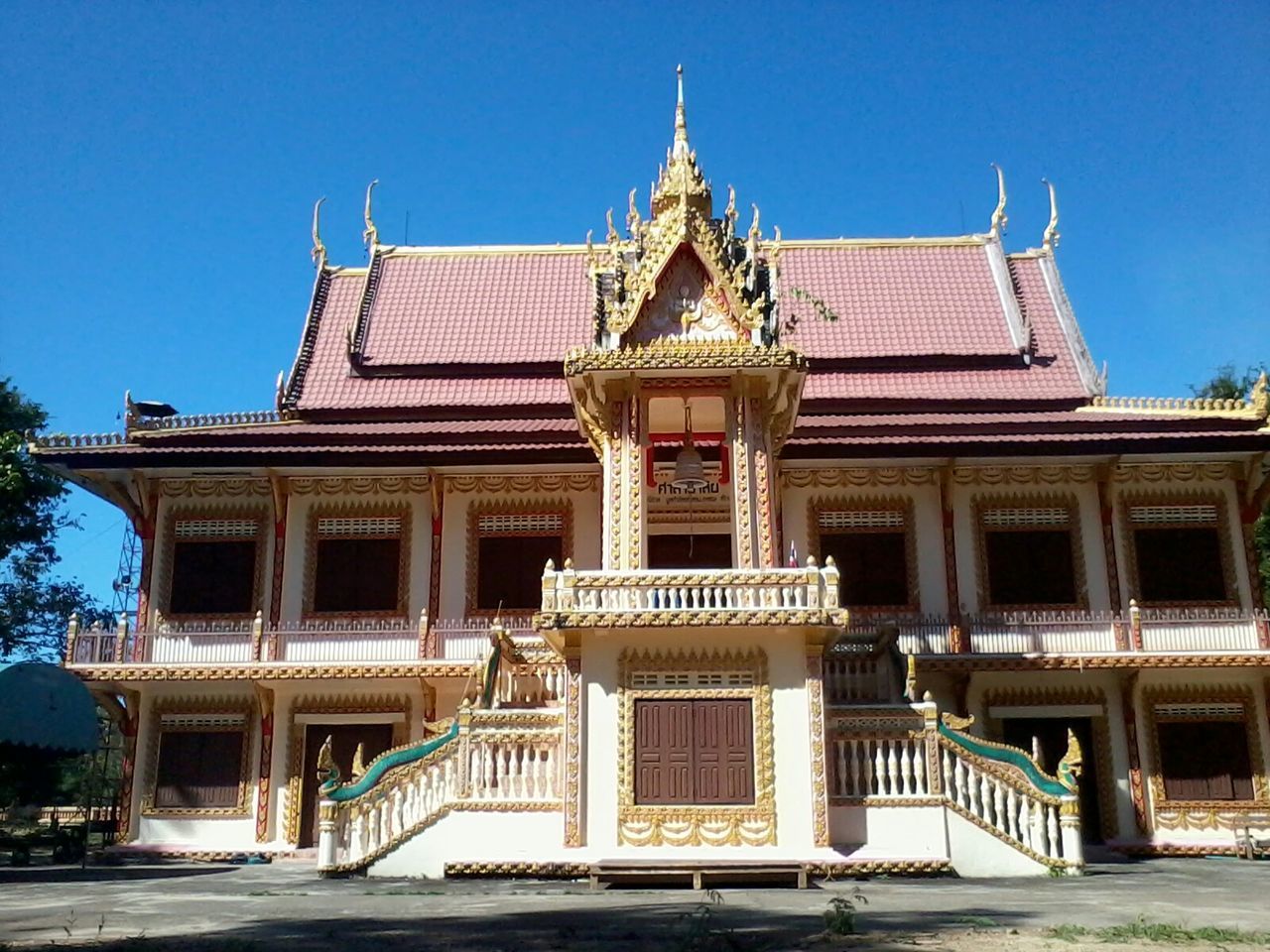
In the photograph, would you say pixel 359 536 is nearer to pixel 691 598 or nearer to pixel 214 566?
pixel 214 566

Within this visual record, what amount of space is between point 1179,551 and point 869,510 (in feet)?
16.8

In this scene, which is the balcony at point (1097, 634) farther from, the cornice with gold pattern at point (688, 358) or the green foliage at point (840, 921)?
the green foliage at point (840, 921)

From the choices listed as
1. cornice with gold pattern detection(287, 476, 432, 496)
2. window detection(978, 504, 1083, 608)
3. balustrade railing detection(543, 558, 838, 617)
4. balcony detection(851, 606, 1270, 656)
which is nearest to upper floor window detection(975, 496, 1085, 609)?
window detection(978, 504, 1083, 608)

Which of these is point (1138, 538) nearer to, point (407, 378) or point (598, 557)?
point (598, 557)

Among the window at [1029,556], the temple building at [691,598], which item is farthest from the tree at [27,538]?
the window at [1029,556]

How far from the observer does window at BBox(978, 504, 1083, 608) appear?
1891 cm

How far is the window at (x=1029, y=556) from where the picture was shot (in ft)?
62.0

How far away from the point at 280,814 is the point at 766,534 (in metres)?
9.52

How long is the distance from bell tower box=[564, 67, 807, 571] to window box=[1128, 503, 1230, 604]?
7143 mm

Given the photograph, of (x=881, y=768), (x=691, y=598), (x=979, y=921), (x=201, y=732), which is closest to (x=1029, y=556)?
(x=881, y=768)

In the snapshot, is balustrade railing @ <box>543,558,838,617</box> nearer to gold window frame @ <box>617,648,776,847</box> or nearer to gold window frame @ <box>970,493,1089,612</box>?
gold window frame @ <box>617,648,776,847</box>

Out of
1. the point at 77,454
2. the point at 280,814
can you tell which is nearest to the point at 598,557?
the point at 280,814

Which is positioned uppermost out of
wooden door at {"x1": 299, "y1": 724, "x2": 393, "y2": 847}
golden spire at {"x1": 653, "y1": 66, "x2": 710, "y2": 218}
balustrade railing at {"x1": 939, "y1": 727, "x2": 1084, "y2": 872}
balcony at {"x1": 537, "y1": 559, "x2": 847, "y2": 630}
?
golden spire at {"x1": 653, "y1": 66, "x2": 710, "y2": 218}

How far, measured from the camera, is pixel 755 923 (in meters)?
8.52
